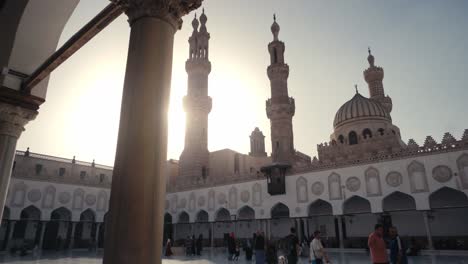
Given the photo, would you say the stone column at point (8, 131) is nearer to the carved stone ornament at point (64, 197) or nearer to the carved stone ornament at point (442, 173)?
the carved stone ornament at point (442, 173)

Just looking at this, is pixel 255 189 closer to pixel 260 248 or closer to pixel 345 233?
pixel 345 233

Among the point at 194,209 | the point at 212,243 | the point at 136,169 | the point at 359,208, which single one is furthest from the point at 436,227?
the point at 136,169

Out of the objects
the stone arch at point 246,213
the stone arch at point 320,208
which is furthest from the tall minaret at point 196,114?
the stone arch at point 320,208

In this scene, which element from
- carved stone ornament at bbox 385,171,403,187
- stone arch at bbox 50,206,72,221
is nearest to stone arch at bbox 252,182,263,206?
carved stone ornament at bbox 385,171,403,187

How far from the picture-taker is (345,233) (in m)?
22.3

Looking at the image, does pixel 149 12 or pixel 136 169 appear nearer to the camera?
pixel 136 169

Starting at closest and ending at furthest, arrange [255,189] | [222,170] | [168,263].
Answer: [168,263] < [255,189] < [222,170]

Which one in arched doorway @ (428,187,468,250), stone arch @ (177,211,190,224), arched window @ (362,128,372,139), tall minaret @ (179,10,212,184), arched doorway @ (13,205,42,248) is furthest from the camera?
tall minaret @ (179,10,212,184)

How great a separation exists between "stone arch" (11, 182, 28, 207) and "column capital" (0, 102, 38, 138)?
868 inches

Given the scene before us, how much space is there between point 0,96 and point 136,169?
14.9 ft

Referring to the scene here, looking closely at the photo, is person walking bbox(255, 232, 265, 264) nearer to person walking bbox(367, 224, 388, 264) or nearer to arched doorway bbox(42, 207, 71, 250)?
person walking bbox(367, 224, 388, 264)

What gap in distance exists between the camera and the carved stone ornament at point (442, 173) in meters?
16.7

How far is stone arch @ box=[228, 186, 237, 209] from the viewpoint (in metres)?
25.4

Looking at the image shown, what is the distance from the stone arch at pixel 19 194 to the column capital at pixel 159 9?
85.4ft
